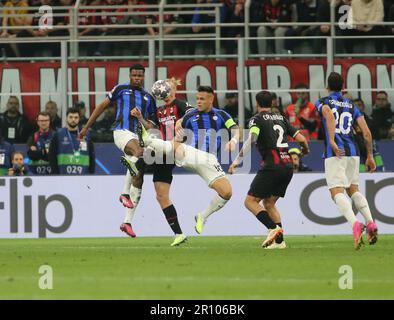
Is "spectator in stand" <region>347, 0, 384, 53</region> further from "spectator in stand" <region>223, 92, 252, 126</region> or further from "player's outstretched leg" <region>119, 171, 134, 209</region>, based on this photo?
"player's outstretched leg" <region>119, 171, 134, 209</region>

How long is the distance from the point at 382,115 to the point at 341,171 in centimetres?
688

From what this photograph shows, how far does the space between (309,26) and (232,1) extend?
1.96m

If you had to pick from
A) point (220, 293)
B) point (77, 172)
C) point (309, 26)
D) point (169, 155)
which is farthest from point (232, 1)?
point (220, 293)

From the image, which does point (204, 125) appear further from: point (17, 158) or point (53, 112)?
point (53, 112)

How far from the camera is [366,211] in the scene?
52.1 feet

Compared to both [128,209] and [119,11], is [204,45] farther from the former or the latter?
[128,209]

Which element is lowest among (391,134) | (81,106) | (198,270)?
(198,270)

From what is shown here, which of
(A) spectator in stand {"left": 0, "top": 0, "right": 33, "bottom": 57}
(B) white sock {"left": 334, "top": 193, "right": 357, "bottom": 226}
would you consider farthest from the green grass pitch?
(A) spectator in stand {"left": 0, "top": 0, "right": 33, "bottom": 57}

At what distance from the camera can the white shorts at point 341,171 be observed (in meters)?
15.9

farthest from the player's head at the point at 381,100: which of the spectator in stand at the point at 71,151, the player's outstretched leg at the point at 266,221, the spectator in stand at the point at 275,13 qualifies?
the player's outstretched leg at the point at 266,221

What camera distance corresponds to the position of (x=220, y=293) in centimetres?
1091

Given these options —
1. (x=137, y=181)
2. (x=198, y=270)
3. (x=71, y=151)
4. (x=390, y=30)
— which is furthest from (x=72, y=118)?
(x=198, y=270)

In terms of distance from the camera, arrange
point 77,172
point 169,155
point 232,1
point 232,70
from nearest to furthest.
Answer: point 169,155 → point 77,172 → point 232,70 → point 232,1
